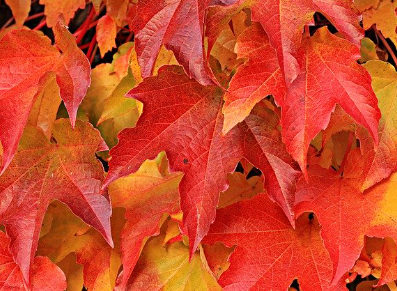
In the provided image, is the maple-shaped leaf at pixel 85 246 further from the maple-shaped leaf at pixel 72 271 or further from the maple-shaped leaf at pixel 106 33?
the maple-shaped leaf at pixel 106 33

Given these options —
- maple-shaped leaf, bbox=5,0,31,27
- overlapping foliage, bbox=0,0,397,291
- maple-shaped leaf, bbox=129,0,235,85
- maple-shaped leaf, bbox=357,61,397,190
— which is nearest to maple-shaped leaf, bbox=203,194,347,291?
overlapping foliage, bbox=0,0,397,291

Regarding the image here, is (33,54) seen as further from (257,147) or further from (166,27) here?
(257,147)

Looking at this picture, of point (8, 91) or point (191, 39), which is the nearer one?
point (191, 39)

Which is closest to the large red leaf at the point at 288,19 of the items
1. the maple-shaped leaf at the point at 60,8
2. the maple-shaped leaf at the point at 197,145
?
the maple-shaped leaf at the point at 197,145

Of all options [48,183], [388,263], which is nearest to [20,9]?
[48,183]

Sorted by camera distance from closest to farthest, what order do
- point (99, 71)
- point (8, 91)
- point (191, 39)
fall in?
point (191, 39) < point (8, 91) < point (99, 71)

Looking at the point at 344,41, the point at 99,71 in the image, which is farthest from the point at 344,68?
the point at 99,71

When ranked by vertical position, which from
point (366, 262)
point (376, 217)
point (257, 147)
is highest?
point (257, 147)
